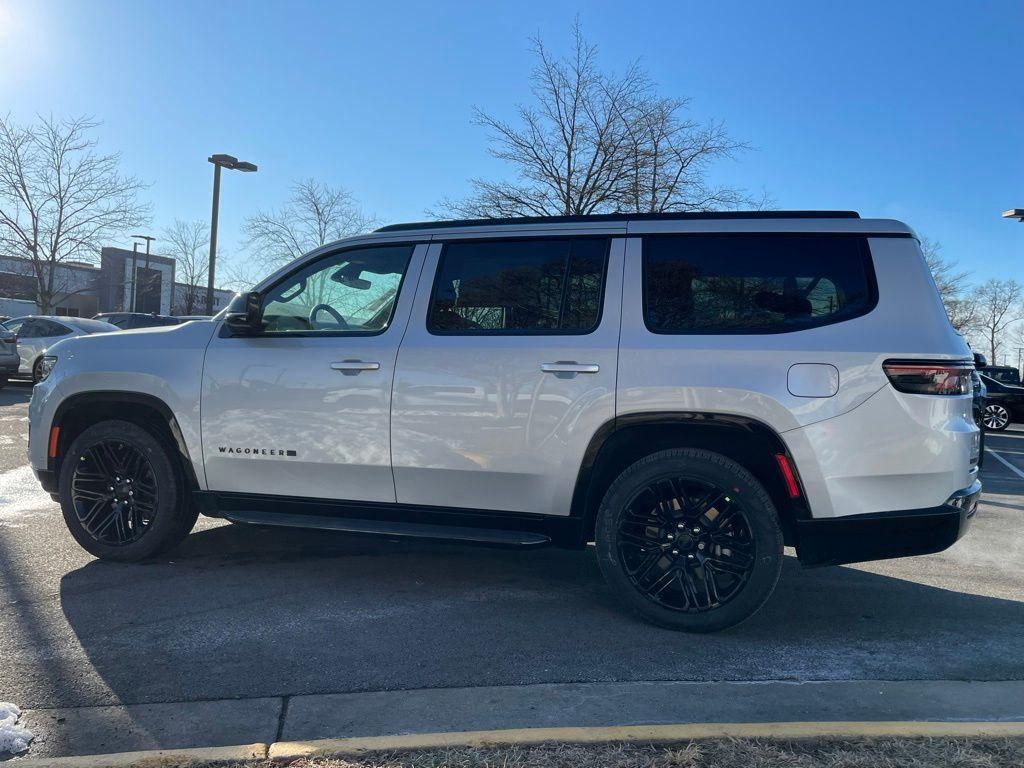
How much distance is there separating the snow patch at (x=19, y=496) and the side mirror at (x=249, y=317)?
2.77 meters

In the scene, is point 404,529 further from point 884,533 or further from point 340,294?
point 884,533

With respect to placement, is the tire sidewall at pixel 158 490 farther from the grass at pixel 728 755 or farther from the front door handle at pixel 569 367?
the grass at pixel 728 755

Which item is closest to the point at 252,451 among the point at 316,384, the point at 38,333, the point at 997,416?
the point at 316,384

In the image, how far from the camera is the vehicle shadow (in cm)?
334

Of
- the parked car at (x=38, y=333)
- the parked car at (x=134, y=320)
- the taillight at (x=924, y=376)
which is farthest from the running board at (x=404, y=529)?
the parked car at (x=134, y=320)

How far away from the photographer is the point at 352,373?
428 cm

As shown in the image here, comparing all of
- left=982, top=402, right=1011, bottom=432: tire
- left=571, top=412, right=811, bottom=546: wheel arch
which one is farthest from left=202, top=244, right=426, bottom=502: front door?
left=982, top=402, right=1011, bottom=432: tire

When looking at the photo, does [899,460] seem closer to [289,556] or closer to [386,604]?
[386,604]

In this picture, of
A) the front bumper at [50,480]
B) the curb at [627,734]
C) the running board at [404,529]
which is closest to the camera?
the curb at [627,734]

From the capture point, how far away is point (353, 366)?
4.27m

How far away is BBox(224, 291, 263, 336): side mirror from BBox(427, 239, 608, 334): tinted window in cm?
103

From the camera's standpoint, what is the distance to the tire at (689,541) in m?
3.69

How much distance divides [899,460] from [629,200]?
51.1 feet

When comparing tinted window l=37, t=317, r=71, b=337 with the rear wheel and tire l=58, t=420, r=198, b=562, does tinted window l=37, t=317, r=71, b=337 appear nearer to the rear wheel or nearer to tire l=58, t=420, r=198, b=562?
tire l=58, t=420, r=198, b=562
